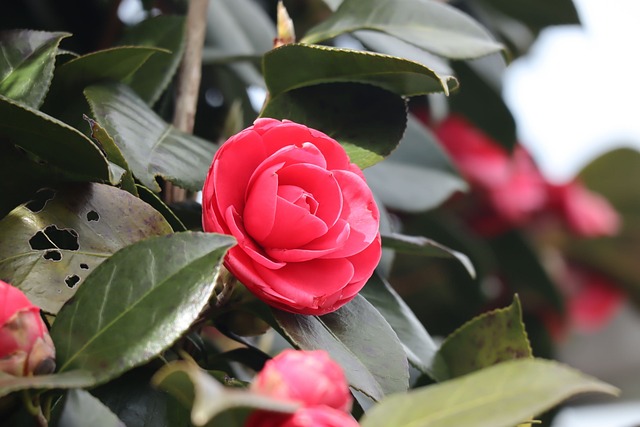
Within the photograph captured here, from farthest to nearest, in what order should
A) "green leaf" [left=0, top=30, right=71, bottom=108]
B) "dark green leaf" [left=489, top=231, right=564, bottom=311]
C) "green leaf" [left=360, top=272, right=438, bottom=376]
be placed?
"dark green leaf" [left=489, top=231, right=564, bottom=311] → "green leaf" [left=360, top=272, right=438, bottom=376] → "green leaf" [left=0, top=30, right=71, bottom=108]

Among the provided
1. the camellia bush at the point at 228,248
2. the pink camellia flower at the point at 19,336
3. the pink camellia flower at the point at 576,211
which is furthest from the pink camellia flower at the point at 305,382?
the pink camellia flower at the point at 576,211

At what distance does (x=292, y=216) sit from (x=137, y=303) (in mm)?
101

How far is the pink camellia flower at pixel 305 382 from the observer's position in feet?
1.23

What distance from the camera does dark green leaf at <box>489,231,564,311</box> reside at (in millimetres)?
1385

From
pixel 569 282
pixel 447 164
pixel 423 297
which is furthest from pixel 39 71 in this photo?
pixel 569 282

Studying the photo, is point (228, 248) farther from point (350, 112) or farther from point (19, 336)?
point (350, 112)

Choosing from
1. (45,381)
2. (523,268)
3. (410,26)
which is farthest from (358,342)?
(523,268)

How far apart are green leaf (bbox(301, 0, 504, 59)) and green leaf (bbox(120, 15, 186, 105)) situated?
107 mm

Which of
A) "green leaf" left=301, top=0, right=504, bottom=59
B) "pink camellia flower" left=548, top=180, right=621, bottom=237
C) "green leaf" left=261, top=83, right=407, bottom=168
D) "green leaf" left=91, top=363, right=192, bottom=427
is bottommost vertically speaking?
"pink camellia flower" left=548, top=180, right=621, bottom=237

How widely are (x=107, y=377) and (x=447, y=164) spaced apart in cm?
71

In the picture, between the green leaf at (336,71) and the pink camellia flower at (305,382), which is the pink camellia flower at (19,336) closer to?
the pink camellia flower at (305,382)

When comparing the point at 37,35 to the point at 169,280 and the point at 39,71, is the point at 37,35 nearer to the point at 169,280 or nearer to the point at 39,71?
the point at 39,71

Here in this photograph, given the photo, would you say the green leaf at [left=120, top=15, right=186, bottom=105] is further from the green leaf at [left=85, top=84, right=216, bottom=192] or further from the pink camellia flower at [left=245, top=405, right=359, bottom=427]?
the pink camellia flower at [left=245, top=405, right=359, bottom=427]

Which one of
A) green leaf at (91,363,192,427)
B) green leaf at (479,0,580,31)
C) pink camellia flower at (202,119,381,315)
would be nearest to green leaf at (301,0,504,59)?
pink camellia flower at (202,119,381,315)
